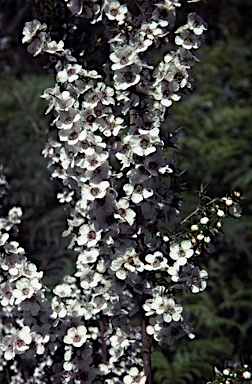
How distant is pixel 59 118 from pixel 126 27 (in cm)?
35

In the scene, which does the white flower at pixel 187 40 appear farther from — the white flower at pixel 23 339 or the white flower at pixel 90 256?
the white flower at pixel 23 339

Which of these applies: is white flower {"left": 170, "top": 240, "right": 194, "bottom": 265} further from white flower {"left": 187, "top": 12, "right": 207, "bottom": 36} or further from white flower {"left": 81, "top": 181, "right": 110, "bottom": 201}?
white flower {"left": 187, "top": 12, "right": 207, "bottom": 36}

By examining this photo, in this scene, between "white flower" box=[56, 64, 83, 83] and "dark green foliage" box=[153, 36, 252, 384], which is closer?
"white flower" box=[56, 64, 83, 83]

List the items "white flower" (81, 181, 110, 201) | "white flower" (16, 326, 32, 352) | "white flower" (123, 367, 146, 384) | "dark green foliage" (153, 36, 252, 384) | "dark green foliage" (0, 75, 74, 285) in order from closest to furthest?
"white flower" (81, 181, 110, 201), "white flower" (16, 326, 32, 352), "white flower" (123, 367, 146, 384), "dark green foliage" (153, 36, 252, 384), "dark green foliage" (0, 75, 74, 285)

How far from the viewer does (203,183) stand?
15.7 ft

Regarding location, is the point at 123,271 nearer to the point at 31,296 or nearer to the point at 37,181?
the point at 31,296

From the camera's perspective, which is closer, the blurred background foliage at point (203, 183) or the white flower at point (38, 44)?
the white flower at point (38, 44)

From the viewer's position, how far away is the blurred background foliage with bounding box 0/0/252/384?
11.8 feet

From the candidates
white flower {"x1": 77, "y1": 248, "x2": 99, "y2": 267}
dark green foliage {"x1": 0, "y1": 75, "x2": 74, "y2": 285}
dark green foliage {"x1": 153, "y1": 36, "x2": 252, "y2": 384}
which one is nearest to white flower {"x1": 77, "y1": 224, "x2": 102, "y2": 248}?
white flower {"x1": 77, "y1": 248, "x2": 99, "y2": 267}

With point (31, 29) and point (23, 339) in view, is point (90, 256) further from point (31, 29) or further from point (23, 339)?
point (31, 29)

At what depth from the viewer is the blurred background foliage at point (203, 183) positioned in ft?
11.8

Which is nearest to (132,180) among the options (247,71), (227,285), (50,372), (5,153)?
(50,372)

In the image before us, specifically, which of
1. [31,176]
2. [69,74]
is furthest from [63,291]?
[31,176]

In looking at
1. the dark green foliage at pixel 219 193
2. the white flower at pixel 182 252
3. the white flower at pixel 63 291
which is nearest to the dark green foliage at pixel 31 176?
the dark green foliage at pixel 219 193
